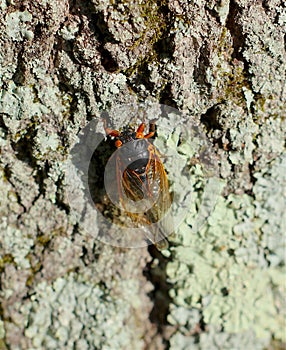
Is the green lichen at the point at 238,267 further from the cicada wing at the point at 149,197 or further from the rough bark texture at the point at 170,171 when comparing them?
the cicada wing at the point at 149,197

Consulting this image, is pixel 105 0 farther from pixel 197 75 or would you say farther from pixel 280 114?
pixel 280 114

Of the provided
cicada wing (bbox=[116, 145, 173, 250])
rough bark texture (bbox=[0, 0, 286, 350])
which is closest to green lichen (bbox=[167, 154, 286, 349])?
rough bark texture (bbox=[0, 0, 286, 350])

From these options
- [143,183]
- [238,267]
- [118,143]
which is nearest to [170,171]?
[143,183]

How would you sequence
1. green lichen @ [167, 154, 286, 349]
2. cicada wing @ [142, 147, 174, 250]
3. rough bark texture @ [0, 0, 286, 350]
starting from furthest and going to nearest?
1. cicada wing @ [142, 147, 174, 250]
2. green lichen @ [167, 154, 286, 349]
3. rough bark texture @ [0, 0, 286, 350]

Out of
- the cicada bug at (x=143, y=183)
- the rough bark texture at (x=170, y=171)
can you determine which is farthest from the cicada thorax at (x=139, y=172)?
the rough bark texture at (x=170, y=171)

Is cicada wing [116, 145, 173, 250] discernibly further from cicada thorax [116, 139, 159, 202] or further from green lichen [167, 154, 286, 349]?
green lichen [167, 154, 286, 349]
